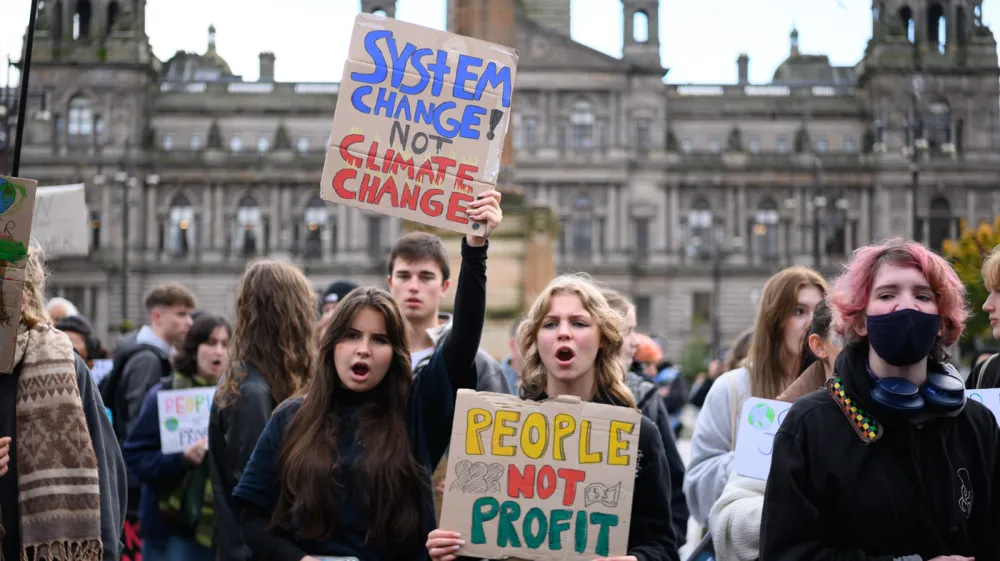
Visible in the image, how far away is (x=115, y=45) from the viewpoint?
57500 millimetres

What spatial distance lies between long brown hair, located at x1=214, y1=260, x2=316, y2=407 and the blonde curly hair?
4.23 ft

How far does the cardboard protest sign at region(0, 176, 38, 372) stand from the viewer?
13.4 ft

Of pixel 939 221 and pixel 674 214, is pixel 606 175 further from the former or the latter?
pixel 939 221

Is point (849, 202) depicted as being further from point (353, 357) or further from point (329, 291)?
point (353, 357)

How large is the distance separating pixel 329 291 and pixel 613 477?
437cm

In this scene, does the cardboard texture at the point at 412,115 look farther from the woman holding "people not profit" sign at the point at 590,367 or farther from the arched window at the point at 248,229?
the arched window at the point at 248,229

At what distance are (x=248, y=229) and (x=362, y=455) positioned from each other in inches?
2164

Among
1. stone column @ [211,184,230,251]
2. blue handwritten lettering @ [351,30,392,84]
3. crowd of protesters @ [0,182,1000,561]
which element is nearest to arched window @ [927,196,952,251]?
stone column @ [211,184,230,251]

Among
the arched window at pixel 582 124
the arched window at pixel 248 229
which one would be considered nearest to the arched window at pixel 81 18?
the arched window at pixel 248 229

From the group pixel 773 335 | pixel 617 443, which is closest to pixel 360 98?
pixel 617 443

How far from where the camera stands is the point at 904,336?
3363 mm

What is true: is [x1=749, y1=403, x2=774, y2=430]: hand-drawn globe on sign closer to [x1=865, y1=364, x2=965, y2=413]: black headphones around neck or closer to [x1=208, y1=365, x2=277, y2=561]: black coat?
[x1=865, y1=364, x2=965, y2=413]: black headphones around neck

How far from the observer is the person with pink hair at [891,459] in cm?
333

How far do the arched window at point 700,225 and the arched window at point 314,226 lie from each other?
52.3 ft
